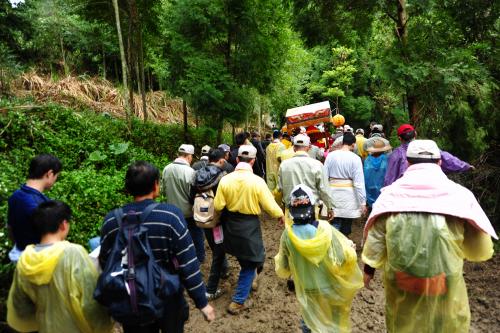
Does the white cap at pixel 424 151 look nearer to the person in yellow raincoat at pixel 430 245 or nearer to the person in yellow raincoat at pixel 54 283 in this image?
the person in yellow raincoat at pixel 430 245

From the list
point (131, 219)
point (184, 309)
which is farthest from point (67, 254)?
point (184, 309)

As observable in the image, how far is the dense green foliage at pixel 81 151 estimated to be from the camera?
16.3ft

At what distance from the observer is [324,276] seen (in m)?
3.05

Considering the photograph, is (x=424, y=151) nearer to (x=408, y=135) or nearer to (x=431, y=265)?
(x=431, y=265)

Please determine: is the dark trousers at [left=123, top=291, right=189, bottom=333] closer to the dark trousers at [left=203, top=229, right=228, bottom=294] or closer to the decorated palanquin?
the dark trousers at [left=203, top=229, right=228, bottom=294]

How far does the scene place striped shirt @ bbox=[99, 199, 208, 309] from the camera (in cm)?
236

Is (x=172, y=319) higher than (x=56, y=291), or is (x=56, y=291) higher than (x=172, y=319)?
(x=56, y=291)

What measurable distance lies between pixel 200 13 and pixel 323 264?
7.75 metres

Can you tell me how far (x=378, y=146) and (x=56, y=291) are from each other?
560 centimetres

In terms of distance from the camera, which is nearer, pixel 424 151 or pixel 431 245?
pixel 431 245

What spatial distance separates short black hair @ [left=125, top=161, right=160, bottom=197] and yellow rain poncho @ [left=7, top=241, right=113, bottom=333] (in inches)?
21.3

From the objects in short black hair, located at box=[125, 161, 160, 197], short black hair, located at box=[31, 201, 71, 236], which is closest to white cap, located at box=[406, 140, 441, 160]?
short black hair, located at box=[125, 161, 160, 197]

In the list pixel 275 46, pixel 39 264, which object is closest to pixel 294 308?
pixel 39 264

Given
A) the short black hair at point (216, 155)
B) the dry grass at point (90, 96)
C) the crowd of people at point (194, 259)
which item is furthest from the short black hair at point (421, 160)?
the dry grass at point (90, 96)
